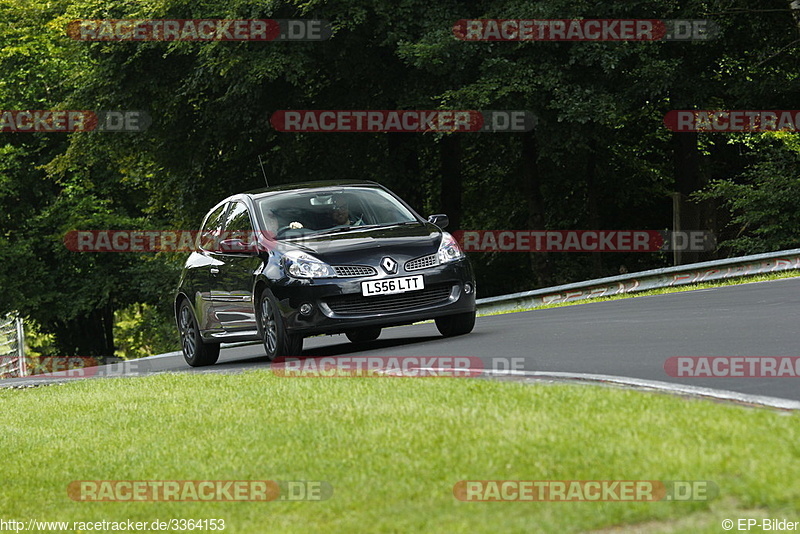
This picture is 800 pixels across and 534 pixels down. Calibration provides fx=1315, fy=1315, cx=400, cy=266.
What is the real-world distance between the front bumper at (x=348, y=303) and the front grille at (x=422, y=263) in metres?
0.04

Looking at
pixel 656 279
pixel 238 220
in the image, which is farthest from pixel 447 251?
pixel 656 279

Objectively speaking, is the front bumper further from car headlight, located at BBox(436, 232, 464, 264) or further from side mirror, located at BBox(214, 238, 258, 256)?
side mirror, located at BBox(214, 238, 258, 256)

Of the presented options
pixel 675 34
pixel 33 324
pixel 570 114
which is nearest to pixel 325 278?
pixel 570 114

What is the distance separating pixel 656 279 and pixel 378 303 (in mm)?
9367

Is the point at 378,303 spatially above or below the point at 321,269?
below

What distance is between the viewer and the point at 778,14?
2775 cm

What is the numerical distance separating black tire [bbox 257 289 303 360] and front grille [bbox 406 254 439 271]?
133cm

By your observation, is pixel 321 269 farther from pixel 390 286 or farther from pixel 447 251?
pixel 447 251

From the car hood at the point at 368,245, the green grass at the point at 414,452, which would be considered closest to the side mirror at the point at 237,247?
the car hood at the point at 368,245

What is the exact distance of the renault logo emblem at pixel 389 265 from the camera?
43.0 ft

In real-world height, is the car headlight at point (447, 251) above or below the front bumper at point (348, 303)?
above

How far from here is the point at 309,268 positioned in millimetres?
13031

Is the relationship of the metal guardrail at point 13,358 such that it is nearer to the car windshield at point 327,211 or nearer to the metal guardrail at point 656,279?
the metal guardrail at point 656,279

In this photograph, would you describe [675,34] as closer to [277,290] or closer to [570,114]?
[570,114]
